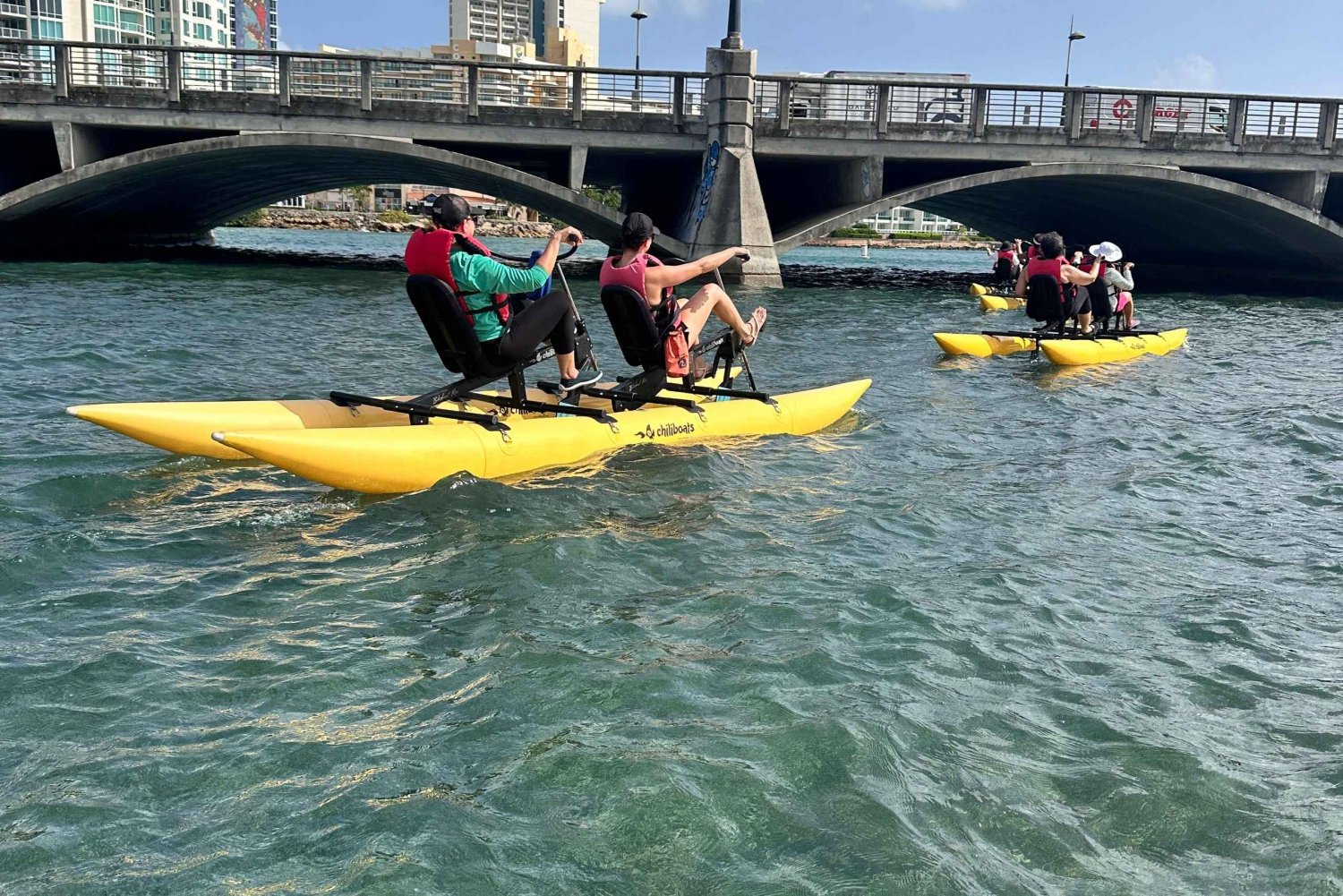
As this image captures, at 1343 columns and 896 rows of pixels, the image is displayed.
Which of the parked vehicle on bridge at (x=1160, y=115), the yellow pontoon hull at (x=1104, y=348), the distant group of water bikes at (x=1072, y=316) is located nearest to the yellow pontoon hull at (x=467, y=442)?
the yellow pontoon hull at (x=1104, y=348)

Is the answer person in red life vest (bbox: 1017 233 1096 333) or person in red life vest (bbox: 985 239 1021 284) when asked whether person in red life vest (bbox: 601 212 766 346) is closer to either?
person in red life vest (bbox: 1017 233 1096 333)

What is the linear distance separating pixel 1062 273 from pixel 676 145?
16371 mm

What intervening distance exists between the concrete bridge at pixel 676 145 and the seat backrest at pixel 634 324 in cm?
1953

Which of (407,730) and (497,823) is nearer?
(497,823)

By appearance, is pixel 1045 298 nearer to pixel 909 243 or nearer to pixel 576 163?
pixel 576 163

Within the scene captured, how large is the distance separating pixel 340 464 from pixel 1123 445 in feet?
24.6

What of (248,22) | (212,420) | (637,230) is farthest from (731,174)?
(248,22)

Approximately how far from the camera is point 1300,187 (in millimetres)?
33750

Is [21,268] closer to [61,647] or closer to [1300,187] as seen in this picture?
[61,647]

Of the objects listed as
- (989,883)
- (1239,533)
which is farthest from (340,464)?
(1239,533)

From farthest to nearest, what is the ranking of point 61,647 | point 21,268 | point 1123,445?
1. point 21,268
2. point 1123,445
3. point 61,647

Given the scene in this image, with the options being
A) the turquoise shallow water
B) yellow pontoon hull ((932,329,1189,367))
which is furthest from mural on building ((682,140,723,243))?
the turquoise shallow water

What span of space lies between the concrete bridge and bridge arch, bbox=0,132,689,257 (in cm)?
10

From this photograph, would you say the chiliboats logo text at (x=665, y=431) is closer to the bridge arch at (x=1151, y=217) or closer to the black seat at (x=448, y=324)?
the black seat at (x=448, y=324)
